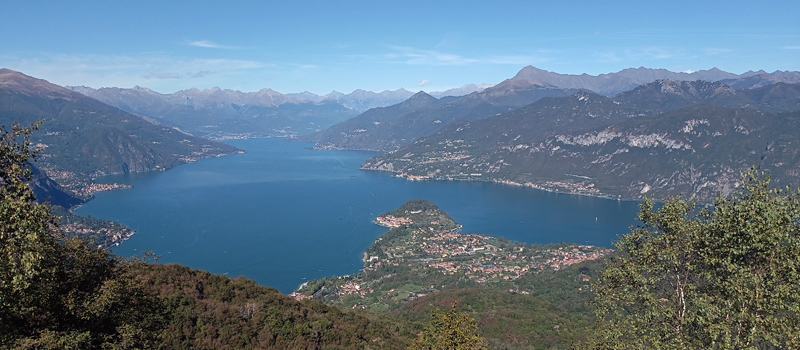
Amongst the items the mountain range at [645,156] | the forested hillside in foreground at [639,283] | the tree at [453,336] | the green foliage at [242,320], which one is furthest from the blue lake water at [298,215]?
the forested hillside in foreground at [639,283]

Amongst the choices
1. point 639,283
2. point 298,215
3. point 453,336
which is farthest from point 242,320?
point 298,215

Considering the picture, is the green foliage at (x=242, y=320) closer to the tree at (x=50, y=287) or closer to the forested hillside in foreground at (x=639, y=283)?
the tree at (x=50, y=287)

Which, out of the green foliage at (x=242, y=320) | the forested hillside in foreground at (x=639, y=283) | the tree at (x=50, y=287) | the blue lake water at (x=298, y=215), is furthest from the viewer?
the blue lake water at (x=298, y=215)

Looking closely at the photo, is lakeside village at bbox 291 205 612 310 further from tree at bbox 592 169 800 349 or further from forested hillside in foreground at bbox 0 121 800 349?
tree at bbox 592 169 800 349

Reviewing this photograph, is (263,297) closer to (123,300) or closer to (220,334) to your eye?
(220,334)

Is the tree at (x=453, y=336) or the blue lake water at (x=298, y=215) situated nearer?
the tree at (x=453, y=336)

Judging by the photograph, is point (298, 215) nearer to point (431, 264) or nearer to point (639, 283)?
point (431, 264)

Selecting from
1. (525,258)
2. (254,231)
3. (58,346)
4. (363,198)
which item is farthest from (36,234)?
(363,198)
